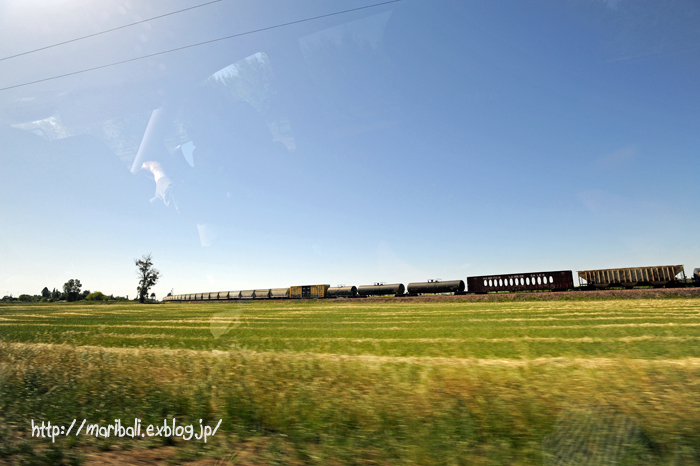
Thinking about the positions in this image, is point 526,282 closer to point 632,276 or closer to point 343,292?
point 632,276

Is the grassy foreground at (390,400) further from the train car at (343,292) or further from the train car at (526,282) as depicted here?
the train car at (343,292)

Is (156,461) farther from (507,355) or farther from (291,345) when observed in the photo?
(507,355)

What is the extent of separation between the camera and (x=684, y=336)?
13.1 meters

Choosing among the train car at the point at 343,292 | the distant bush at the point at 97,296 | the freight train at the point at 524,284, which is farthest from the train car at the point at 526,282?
the distant bush at the point at 97,296

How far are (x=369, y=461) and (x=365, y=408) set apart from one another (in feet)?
5.92

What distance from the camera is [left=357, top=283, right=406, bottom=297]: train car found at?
6755cm

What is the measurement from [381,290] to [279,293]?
30.7m

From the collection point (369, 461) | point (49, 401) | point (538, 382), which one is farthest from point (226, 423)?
point (538, 382)

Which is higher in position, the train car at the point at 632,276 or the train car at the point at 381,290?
the train car at the point at 632,276

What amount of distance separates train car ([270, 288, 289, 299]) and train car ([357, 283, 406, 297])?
2147 cm

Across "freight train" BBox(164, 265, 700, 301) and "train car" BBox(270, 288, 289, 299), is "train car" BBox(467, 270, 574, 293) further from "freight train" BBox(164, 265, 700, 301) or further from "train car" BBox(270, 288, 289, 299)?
"train car" BBox(270, 288, 289, 299)

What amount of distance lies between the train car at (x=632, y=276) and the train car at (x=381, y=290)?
3242 cm

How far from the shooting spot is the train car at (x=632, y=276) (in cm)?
4138

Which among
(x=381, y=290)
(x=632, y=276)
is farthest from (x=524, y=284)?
(x=381, y=290)
